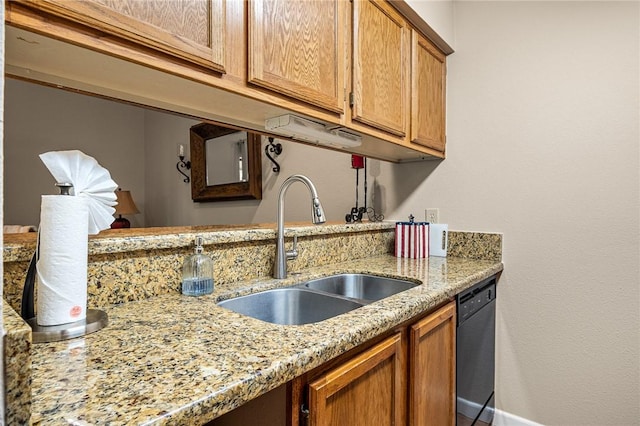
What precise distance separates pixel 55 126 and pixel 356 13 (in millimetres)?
3632

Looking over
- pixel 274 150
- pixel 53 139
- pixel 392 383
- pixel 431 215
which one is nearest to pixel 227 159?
pixel 274 150

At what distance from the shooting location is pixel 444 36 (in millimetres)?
1956

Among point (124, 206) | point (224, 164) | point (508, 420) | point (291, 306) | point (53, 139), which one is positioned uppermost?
point (53, 139)

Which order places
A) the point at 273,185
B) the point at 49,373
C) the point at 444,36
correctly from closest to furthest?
the point at 49,373 → the point at 444,36 → the point at 273,185

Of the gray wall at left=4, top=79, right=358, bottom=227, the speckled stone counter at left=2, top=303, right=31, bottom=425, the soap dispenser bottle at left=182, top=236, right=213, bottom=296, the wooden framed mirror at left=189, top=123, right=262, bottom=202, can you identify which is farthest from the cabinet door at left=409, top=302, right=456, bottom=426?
the wooden framed mirror at left=189, top=123, right=262, bottom=202

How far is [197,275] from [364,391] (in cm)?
60

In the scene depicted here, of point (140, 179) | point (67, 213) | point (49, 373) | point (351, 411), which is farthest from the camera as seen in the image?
point (140, 179)

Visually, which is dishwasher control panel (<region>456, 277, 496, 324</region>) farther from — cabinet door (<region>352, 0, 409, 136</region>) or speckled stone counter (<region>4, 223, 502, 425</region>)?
cabinet door (<region>352, 0, 409, 136</region>)

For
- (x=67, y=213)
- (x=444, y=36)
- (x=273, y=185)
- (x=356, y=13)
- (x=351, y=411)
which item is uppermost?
(x=444, y=36)

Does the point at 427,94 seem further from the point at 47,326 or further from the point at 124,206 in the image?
the point at 124,206

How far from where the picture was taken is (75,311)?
2.55 ft

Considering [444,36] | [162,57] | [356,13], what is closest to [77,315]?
[162,57]

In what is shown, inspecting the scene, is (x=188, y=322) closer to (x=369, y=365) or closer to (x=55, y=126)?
(x=369, y=365)

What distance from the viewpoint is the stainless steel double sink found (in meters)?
1.16
